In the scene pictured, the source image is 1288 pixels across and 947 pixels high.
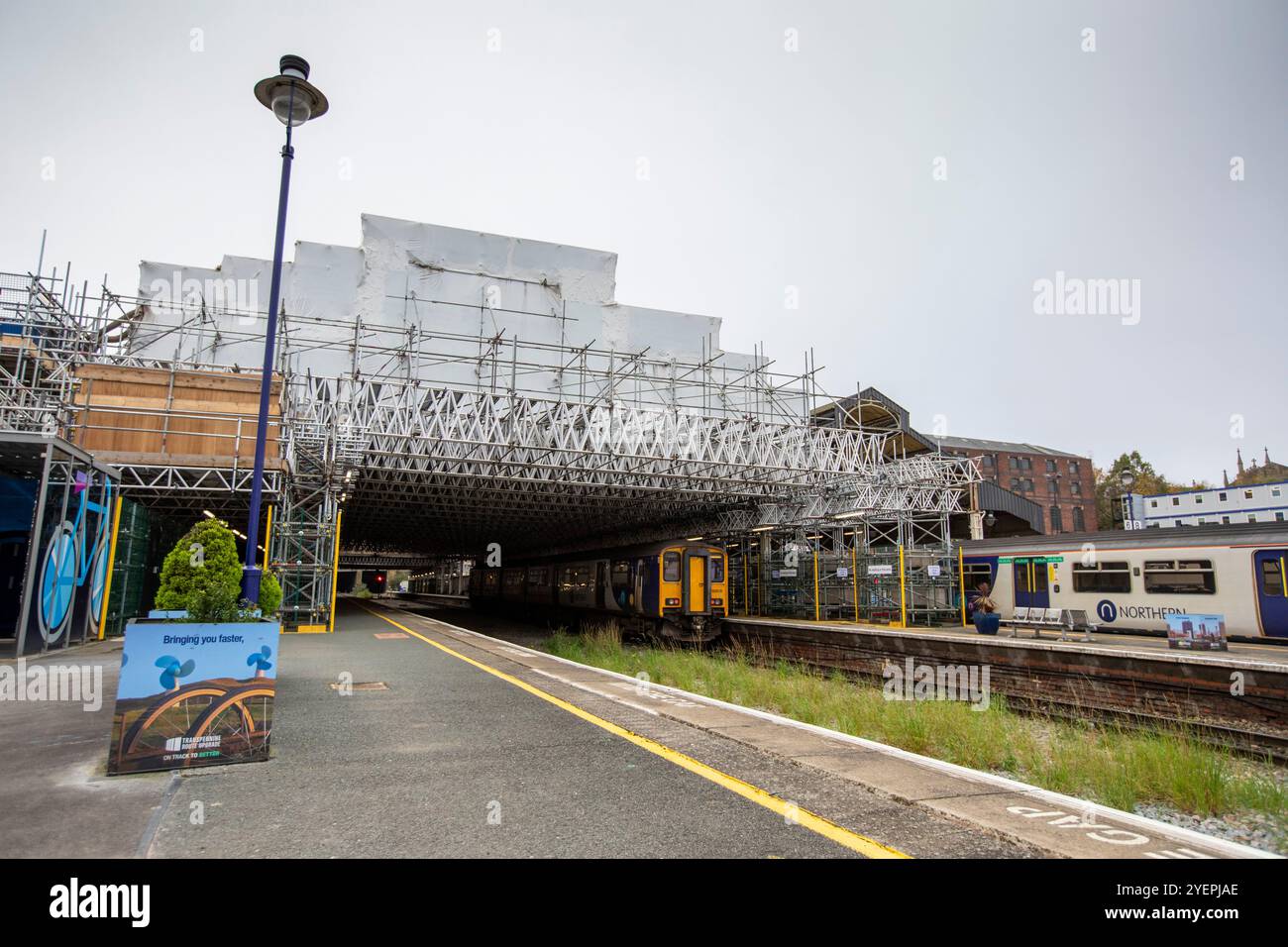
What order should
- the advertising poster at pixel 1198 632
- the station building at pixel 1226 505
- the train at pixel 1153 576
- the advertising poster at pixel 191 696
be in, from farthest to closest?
the station building at pixel 1226 505 → the train at pixel 1153 576 → the advertising poster at pixel 1198 632 → the advertising poster at pixel 191 696

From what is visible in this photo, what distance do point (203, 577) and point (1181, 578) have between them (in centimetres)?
2164

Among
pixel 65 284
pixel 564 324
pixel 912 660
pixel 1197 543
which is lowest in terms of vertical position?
pixel 912 660

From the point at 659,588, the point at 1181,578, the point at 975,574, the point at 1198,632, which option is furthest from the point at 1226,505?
the point at 659,588

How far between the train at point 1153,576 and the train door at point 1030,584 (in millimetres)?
31

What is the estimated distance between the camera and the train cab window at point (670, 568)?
22.7 metres

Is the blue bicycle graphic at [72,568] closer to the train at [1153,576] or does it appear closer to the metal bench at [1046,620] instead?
the metal bench at [1046,620]

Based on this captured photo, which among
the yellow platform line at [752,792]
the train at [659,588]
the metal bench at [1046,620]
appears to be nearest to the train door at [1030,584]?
the metal bench at [1046,620]

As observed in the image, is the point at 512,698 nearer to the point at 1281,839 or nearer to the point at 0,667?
the point at 1281,839

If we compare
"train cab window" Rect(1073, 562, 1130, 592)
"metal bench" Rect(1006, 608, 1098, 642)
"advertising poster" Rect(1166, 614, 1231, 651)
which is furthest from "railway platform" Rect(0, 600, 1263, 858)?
"train cab window" Rect(1073, 562, 1130, 592)

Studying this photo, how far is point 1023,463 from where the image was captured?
7331 cm

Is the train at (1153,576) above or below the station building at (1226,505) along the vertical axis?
below

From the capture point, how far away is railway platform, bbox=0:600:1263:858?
4000 millimetres
